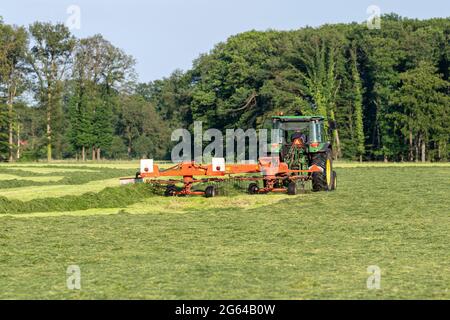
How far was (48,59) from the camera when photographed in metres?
74.9

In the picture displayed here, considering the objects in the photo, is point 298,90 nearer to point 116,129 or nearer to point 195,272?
point 116,129

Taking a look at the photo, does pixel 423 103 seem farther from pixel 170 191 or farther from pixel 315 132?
pixel 170 191

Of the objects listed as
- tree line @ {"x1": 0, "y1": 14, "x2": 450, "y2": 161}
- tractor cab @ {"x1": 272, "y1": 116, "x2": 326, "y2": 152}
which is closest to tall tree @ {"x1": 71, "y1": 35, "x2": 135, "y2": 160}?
tree line @ {"x1": 0, "y1": 14, "x2": 450, "y2": 161}

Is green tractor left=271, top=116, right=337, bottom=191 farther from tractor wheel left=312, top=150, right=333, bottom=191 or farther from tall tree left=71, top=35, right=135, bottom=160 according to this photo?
tall tree left=71, top=35, right=135, bottom=160

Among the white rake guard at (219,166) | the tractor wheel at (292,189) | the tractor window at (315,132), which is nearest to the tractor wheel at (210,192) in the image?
the white rake guard at (219,166)

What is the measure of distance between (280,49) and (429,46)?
13.8 meters

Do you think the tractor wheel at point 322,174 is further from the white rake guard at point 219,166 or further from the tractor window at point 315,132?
the white rake guard at point 219,166

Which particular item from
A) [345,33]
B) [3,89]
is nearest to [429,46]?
[345,33]

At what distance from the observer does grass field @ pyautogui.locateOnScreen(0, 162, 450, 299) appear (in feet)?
28.5

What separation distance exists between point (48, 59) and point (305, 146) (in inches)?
2205

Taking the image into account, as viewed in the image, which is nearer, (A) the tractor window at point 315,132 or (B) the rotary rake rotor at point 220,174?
(B) the rotary rake rotor at point 220,174

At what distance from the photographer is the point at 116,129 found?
97875 millimetres

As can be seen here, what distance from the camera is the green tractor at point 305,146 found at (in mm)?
22766

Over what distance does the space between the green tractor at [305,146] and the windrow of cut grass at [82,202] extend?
449 centimetres
